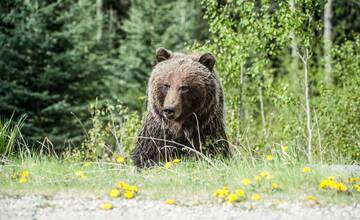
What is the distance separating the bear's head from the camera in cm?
668

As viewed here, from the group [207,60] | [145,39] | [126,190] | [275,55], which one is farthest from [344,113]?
[145,39]

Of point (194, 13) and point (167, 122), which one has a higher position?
point (194, 13)

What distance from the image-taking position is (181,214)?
443cm

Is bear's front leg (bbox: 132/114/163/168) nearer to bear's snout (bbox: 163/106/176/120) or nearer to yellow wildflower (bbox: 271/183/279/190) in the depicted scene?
bear's snout (bbox: 163/106/176/120)

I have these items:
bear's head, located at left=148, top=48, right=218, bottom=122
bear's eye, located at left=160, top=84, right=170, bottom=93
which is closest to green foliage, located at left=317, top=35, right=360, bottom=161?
bear's head, located at left=148, top=48, right=218, bottom=122

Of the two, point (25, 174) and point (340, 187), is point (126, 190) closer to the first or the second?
point (25, 174)

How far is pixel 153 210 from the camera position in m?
4.52

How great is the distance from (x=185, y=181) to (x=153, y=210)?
0.99 meters

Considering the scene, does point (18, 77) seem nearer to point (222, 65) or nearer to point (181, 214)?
point (222, 65)

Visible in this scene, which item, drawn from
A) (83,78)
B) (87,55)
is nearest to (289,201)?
(83,78)

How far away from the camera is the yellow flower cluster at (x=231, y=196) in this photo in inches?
183

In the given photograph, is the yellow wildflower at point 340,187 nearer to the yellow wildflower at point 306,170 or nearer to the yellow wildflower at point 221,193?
the yellow wildflower at point 306,170

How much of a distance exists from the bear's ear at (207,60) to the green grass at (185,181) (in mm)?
1331

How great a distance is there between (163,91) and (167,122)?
0.36 meters
